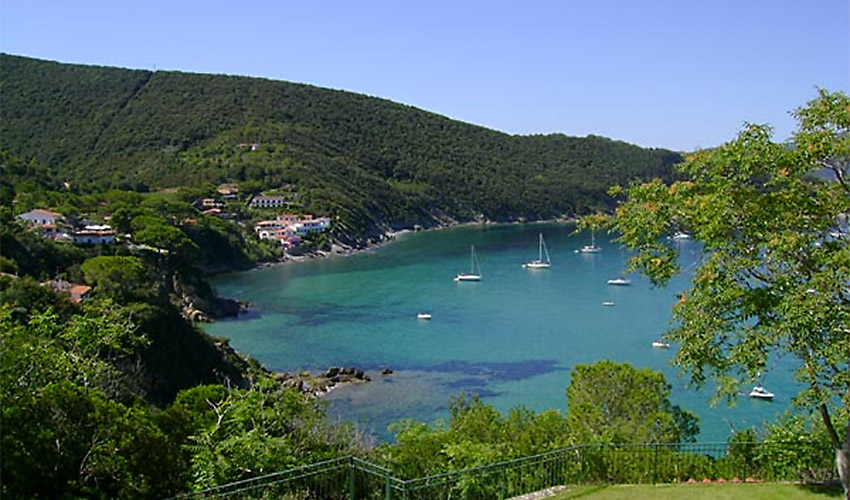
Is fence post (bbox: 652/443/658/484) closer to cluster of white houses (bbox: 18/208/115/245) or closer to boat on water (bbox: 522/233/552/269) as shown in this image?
cluster of white houses (bbox: 18/208/115/245)

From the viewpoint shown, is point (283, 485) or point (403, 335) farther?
point (403, 335)

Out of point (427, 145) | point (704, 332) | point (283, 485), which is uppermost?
point (427, 145)

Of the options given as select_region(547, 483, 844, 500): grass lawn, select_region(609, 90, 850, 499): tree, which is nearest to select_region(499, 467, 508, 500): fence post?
select_region(547, 483, 844, 500): grass lawn

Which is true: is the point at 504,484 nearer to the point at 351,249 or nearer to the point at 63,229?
the point at 63,229

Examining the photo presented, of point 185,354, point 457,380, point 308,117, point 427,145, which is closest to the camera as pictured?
point 185,354

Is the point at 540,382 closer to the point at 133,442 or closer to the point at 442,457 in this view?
the point at 442,457

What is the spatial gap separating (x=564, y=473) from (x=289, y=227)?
73822 mm

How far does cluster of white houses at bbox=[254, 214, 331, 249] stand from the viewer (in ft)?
263

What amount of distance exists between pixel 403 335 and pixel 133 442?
35.1 metres

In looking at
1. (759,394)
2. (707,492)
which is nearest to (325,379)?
(759,394)

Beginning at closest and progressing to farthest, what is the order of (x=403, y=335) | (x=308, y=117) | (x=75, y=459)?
1. (x=75, y=459)
2. (x=403, y=335)
3. (x=308, y=117)

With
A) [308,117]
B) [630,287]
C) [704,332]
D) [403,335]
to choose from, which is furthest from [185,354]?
[308,117]

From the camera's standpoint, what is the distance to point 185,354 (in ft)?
106

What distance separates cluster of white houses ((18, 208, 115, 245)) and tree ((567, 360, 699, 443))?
133ft
